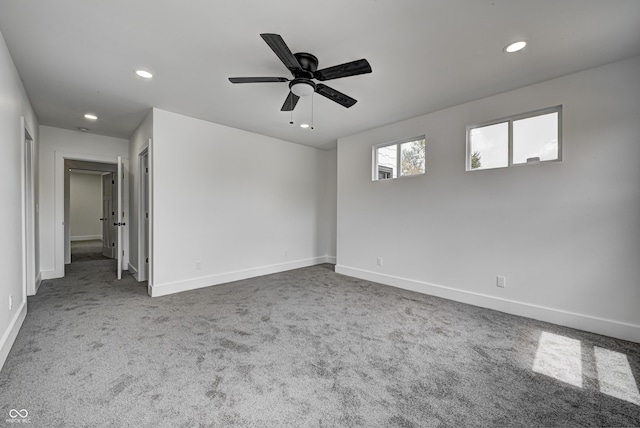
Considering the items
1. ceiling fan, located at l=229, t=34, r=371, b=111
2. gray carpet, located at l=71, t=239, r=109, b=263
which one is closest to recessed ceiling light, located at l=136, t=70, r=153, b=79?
ceiling fan, located at l=229, t=34, r=371, b=111

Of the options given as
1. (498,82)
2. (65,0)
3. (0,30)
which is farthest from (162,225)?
(498,82)

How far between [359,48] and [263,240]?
144 inches

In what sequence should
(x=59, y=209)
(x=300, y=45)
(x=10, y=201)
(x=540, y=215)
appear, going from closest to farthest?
(x=300, y=45) < (x=10, y=201) < (x=540, y=215) < (x=59, y=209)

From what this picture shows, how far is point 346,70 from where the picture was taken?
2.18m

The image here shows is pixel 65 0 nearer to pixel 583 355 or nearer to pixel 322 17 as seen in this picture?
pixel 322 17

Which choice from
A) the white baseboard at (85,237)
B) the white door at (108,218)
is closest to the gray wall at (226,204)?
the white door at (108,218)

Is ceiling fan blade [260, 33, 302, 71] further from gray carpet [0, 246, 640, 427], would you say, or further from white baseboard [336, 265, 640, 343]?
white baseboard [336, 265, 640, 343]

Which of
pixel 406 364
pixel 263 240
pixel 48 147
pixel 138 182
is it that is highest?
pixel 48 147

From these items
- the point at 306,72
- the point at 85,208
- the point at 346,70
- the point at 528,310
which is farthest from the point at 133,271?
the point at 85,208

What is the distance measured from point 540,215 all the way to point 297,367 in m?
3.05

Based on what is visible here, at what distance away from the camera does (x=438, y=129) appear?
3.84 m

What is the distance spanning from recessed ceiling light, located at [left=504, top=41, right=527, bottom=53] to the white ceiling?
6 cm

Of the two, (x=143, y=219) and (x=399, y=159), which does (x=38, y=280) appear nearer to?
(x=143, y=219)

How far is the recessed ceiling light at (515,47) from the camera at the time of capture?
2276mm
